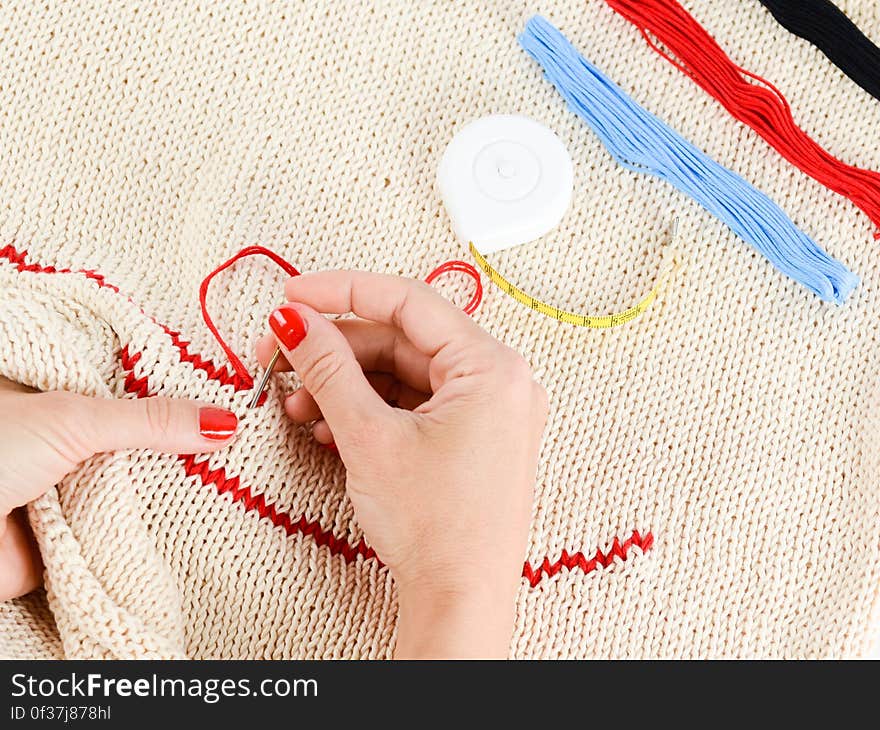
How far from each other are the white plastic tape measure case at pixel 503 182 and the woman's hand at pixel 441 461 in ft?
0.51

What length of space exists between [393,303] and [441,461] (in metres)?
0.16

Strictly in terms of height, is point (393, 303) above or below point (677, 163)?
below

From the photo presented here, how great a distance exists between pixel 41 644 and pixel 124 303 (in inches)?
12.6

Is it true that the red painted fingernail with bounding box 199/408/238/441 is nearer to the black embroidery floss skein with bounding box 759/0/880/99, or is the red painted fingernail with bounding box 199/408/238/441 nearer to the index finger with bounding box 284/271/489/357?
the index finger with bounding box 284/271/489/357

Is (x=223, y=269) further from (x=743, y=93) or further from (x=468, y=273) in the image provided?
(x=743, y=93)

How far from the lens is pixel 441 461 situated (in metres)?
0.71

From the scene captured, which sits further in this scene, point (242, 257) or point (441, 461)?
point (242, 257)

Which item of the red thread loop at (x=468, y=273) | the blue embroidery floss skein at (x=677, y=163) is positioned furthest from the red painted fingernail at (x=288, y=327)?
the blue embroidery floss skein at (x=677, y=163)

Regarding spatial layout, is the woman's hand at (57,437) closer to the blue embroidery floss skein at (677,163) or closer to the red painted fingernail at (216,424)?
the red painted fingernail at (216,424)

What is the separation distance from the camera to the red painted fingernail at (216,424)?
771 millimetres

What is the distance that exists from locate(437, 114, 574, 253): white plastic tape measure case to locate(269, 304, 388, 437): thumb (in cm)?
22

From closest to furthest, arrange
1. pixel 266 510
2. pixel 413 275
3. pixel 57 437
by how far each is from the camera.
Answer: pixel 57 437 → pixel 266 510 → pixel 413 275

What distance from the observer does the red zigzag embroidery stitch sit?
2.65 ft

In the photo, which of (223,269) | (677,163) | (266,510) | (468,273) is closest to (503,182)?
(468,273)
